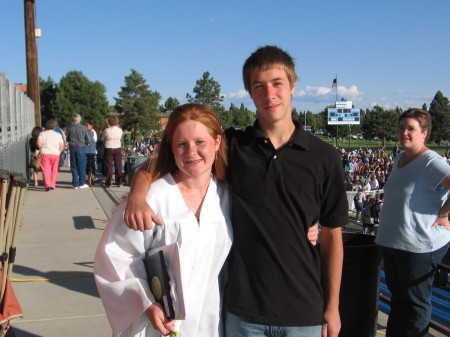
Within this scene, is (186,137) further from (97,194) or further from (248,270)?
(97,194)

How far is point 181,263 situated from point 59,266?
3933mm

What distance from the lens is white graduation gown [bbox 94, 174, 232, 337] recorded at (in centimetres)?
189

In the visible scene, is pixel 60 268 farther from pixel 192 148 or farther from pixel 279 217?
pixel 279 217

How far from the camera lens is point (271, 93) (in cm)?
202

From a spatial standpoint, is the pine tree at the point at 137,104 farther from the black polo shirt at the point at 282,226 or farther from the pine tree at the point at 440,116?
the black polo shirt at the point at 282,226

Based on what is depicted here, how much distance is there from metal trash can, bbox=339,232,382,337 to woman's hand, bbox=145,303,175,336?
1243mm

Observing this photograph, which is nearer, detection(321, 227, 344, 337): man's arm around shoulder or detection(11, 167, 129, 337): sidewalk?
detection(321, 227, 344, 337): man's arm around shoulder

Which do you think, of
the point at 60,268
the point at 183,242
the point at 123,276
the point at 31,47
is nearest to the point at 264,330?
the point at 183,242

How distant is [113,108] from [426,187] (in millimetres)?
98090

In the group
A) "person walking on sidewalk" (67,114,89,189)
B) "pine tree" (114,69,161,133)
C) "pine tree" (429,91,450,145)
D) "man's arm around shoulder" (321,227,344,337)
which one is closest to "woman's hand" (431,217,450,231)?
"man's arm around shoulder" (321,227,344,337)

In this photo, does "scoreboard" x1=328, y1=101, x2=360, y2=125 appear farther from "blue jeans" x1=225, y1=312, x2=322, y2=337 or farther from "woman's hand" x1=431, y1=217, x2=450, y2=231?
"blue jeans" x1=225, y1=312, x2=322, y2=337

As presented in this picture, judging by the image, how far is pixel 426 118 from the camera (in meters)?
3.40

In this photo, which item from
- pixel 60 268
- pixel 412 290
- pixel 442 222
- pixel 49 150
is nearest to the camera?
pixel 412 290

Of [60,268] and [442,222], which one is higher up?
[442,222]
